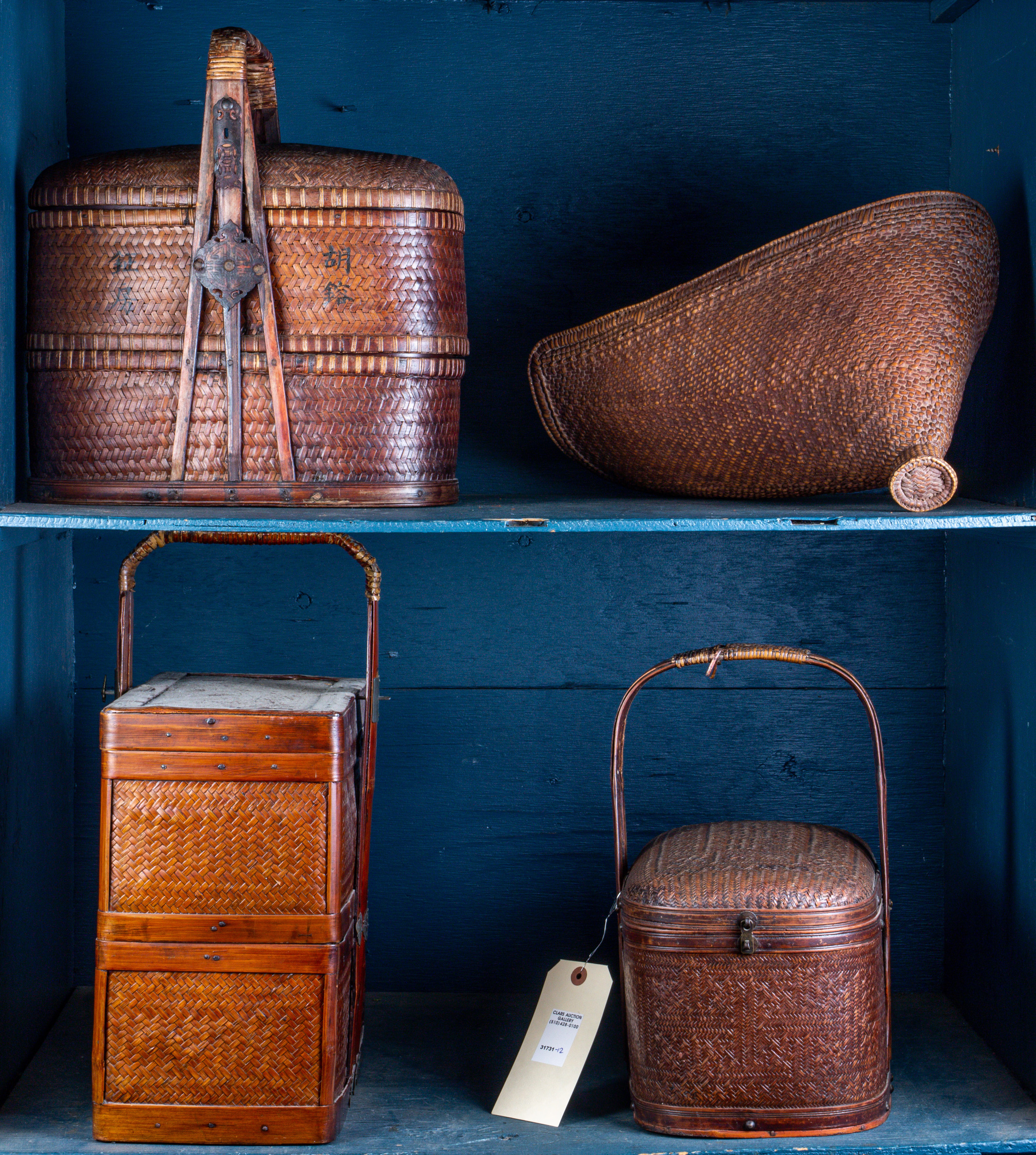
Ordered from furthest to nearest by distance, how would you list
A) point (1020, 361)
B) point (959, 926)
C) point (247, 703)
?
1. point (959, 926)
2. point (1020, 361)
3. point (247, 703)

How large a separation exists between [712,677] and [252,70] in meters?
0.98

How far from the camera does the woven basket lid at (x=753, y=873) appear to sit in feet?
4.63

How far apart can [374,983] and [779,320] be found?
3.99ft

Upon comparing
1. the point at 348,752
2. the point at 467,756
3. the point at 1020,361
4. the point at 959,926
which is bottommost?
the point at 959,926

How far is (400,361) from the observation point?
1.50 metres

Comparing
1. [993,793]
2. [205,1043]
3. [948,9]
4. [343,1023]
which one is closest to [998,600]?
[993,793]

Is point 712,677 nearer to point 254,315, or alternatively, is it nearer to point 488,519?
point 488,519

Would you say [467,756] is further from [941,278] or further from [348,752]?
[941,278]

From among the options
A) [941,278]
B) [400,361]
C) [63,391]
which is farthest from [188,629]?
[941,278]

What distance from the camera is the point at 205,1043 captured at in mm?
1402

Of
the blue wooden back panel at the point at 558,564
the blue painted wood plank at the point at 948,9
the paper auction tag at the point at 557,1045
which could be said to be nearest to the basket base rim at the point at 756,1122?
the paper auction tag at the point at 557,1045

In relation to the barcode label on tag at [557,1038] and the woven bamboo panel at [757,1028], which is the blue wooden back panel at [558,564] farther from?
the woven bamboo panel at [757,1028]

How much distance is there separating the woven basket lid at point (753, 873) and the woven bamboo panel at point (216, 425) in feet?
1.98

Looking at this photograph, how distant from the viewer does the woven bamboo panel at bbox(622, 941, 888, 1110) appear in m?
1.41
